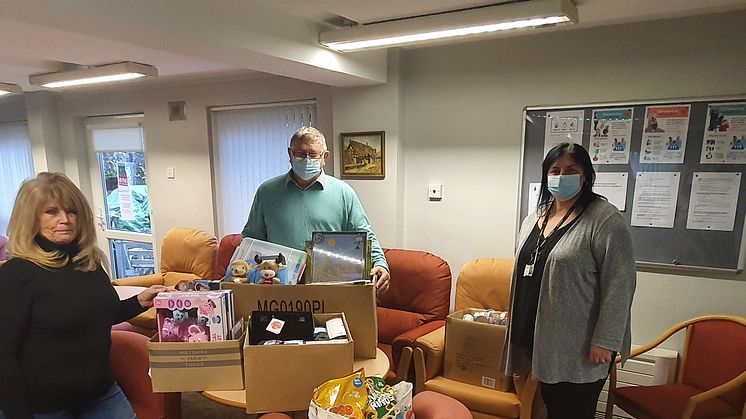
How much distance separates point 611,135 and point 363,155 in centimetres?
159

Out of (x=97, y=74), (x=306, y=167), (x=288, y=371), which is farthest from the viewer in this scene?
(x=97, y=74)

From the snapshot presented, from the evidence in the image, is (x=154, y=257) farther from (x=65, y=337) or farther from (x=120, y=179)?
(x=65, y=337)

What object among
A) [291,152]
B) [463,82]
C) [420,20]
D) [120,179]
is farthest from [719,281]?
[120,179]

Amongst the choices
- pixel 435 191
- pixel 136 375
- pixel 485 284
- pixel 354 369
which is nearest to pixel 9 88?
pixel 136 375

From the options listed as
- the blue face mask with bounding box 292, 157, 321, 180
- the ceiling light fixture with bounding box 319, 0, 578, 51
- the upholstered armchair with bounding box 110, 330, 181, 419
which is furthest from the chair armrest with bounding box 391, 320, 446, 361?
the ceiling light fixture with bounding box 319, 0, 578, 51

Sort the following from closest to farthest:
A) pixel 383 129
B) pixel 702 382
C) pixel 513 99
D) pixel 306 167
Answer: pixel 306 167 < pixel 702 382 < pixel 513 99 < pixel 383 129

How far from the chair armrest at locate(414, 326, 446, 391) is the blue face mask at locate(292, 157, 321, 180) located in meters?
1.10

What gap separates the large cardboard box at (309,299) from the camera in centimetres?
153

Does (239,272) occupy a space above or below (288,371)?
above

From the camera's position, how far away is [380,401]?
124 centimetres

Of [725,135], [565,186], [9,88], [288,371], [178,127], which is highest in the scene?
[9,88]

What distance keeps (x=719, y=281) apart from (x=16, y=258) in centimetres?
322

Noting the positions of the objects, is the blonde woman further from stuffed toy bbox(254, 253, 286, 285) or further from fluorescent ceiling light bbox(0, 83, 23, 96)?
fluorescent ceiling light bbox(0, 83, 23, 96)

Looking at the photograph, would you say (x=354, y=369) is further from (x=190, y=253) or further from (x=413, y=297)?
(x=190, y=253)
